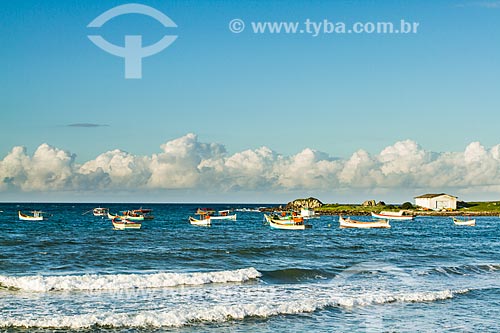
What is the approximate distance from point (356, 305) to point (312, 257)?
728 inches

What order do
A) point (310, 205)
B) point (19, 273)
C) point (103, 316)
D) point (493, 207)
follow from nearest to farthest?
point (103, 316)
point (19, 273)
point (493, 207)
point (310, 205)

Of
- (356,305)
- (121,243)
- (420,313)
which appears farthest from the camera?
(121,243)

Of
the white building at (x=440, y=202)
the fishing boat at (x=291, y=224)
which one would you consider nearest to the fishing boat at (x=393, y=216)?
the white building at (x=440, y=202)

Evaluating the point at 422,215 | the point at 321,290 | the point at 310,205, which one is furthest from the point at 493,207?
the point at 321,290

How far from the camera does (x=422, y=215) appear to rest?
133 metres

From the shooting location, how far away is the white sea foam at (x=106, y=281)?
1016 inches

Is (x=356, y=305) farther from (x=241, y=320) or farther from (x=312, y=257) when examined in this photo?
(x=312, y=257)

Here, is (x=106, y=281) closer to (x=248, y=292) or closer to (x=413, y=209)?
(x=248, y=292)

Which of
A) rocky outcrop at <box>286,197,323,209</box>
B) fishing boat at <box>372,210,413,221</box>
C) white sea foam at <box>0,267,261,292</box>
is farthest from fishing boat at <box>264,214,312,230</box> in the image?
rocky outcrop at <box>286,197,323,209</box>

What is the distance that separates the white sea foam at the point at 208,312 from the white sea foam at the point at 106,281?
4955mm

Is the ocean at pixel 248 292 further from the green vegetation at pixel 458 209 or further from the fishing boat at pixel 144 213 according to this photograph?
the green vegetation at pixel 458 209

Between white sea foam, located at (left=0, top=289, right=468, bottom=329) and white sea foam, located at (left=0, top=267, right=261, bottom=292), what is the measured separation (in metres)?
4.95

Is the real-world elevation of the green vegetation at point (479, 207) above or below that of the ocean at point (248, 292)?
above

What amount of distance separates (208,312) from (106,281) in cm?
835
